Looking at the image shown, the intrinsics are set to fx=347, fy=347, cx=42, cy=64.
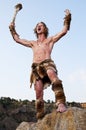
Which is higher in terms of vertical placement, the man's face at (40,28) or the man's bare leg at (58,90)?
the man's face at (40,28)

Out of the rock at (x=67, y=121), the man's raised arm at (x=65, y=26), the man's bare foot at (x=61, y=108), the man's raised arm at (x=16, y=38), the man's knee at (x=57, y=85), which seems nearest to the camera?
the rock at (x=67, y=121)

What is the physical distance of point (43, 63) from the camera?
7.60m

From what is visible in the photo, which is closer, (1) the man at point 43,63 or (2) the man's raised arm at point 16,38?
(1) the man at point 43,63

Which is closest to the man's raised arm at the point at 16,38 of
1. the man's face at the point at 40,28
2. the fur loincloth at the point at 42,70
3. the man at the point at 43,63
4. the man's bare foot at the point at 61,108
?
the man at the point at 43,63

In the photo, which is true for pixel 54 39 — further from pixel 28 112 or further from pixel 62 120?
pixel 28 112

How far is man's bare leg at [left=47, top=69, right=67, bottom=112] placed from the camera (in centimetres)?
677

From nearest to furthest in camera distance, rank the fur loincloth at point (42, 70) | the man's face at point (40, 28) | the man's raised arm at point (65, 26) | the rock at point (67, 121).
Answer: the rock at point (67, 121)
the fur loincloth at point (42, 70)
the man's raised arm at point (65, 26)
the man's face at point (40, 28)

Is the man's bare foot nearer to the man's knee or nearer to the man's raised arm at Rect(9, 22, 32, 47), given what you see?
the man's knee

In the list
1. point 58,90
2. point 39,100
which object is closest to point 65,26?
point 58,90

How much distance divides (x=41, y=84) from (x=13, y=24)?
5.75 feet

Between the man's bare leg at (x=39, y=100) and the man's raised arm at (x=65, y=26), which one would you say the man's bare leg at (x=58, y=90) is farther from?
the man's raised arm at (x=65, y=26)

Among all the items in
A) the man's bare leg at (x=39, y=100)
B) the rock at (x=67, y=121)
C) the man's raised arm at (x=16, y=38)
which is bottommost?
the rock at (x=67, y=121)

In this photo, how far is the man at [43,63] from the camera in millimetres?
7336

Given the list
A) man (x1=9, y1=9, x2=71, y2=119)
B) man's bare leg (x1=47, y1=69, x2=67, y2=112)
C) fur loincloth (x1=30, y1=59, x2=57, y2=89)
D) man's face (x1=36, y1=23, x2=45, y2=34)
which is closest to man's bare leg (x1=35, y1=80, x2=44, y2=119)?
man (x1=9, y1=9, x2=71, y2=119)
